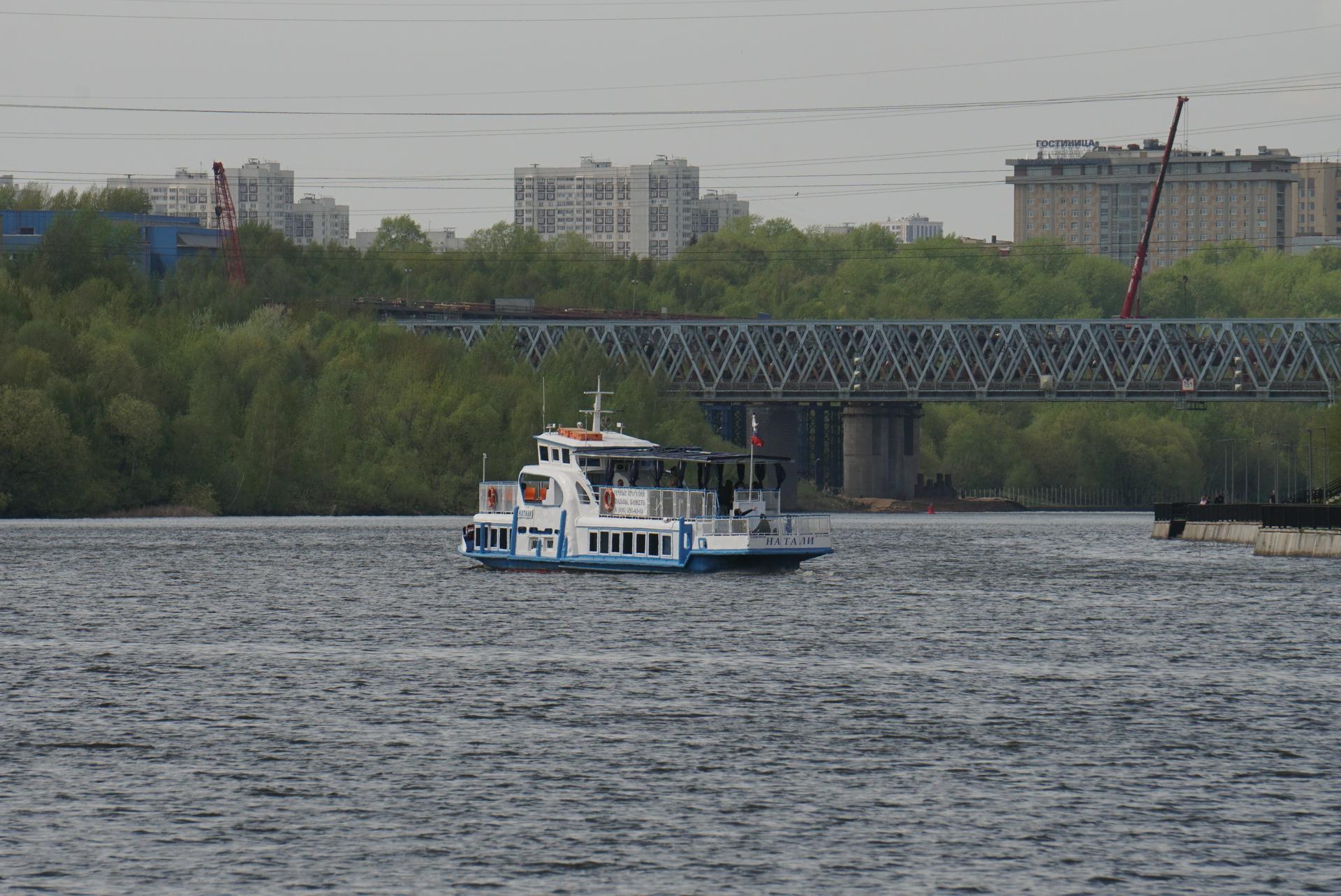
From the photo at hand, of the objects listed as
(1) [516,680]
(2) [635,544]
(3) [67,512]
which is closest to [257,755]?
(1) [516,680]

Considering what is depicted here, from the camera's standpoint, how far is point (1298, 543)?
134m

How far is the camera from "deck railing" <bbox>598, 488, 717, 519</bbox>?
105 m

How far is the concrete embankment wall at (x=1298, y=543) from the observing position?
428 feet

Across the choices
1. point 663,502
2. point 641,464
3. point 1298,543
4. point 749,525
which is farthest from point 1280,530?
point 663,502

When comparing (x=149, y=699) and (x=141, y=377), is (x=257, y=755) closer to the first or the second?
(x=149, y=699)

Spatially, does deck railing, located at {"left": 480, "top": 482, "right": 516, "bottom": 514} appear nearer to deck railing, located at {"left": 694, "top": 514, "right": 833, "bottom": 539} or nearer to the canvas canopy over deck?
the canvas canopy over deck

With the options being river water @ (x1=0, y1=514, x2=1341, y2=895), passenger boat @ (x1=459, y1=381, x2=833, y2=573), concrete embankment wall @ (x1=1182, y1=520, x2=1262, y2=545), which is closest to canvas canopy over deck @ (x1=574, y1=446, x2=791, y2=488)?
passenger boat @ (x1=459, y1=381, x2=833, y2=573)

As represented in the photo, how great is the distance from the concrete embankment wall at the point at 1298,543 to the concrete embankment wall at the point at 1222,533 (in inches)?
477

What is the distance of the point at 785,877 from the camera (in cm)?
3869

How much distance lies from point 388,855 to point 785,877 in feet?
22.6

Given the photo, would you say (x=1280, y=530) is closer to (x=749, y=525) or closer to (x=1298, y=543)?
(x=1298, y=543)

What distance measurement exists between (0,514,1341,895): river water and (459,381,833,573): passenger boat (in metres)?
3.68

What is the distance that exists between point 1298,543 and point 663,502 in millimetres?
45563

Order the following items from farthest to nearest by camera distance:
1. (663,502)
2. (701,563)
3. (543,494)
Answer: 1. (543,494)
2. (663,502)
3. (701,563)
